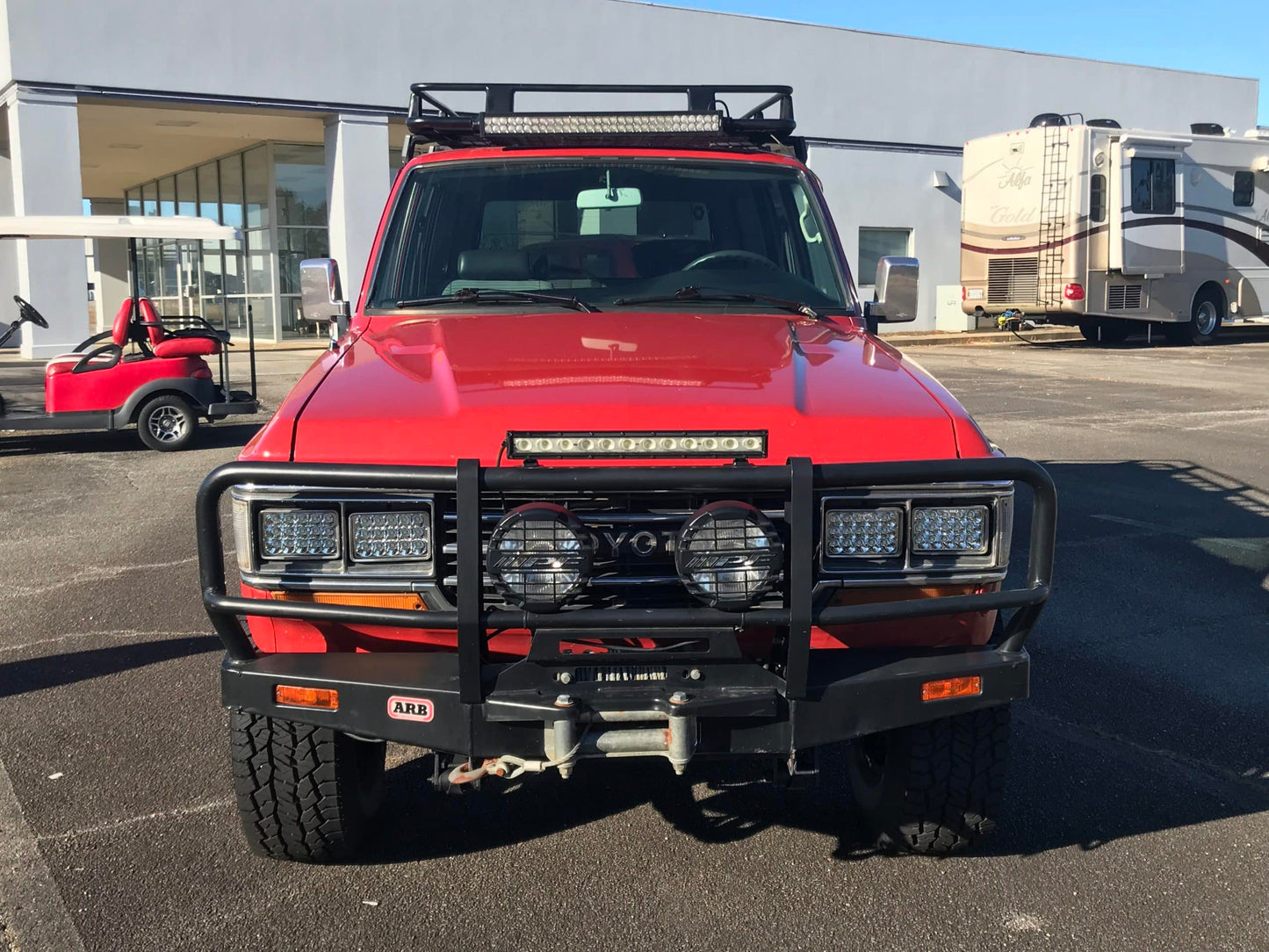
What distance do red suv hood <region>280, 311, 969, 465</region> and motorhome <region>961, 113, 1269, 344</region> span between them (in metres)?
19.5

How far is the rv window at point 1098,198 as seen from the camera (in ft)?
70.1

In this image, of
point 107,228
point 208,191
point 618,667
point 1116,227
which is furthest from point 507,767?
point 208,191

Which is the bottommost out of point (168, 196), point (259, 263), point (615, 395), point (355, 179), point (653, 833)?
point (653, 833)

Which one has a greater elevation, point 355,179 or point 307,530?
point 355,179

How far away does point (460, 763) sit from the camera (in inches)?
125

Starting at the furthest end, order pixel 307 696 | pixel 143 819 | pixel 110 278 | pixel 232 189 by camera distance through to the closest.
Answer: pixel 110 278 < pixel 232 189 < pixel 143 819 < pixel 307 696

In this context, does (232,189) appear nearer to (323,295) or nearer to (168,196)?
(168,196)

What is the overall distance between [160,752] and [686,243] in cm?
264

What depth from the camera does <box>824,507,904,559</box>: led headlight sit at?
2.97 m

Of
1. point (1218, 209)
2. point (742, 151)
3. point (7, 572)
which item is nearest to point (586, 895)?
point (742, 151)

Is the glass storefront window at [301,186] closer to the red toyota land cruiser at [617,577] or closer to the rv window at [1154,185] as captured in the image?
the rv window at [1154,185]

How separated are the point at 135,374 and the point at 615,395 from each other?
9.51 meters

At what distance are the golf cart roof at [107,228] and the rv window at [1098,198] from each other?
50.8 feet

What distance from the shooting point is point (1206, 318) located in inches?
925
